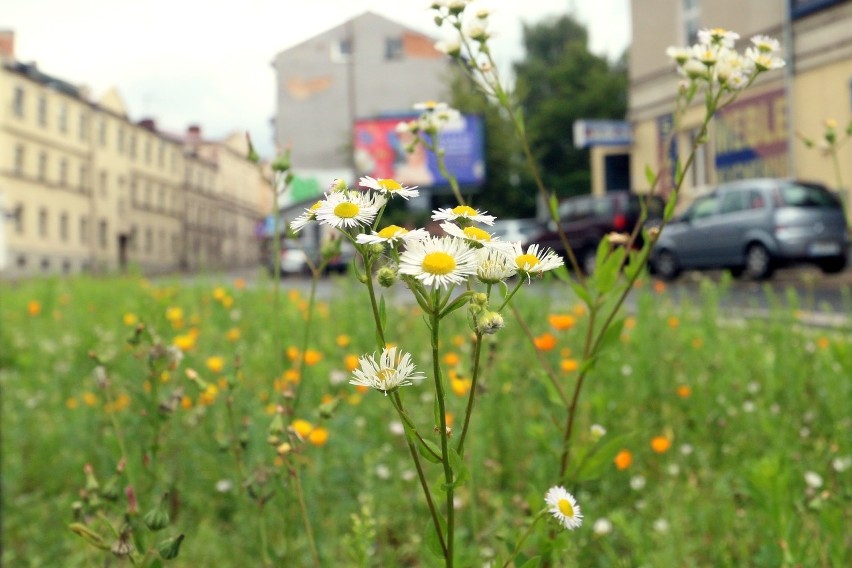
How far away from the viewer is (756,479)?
5.01 ft

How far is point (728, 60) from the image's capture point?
1.47 m

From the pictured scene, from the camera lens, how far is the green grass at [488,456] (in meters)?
1.55

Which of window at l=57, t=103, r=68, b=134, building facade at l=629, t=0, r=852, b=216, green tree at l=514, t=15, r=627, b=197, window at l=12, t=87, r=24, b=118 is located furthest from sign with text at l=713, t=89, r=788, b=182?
window at l=57, t=103, r=68, b=134

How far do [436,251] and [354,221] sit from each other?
0.09m

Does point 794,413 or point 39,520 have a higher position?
point 794,413

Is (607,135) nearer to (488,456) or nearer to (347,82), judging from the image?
(347,82)

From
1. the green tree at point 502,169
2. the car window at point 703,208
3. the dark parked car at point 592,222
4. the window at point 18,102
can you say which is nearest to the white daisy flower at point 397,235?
the car window at point 703,208

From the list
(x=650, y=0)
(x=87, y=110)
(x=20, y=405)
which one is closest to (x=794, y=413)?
(x=20, y=405)

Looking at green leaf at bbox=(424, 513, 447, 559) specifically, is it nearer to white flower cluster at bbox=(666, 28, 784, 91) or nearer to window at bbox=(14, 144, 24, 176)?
white flower cluster at bbox=(666, 28, 784, 91)

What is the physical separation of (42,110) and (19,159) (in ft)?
11.2

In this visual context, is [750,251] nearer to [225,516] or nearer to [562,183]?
[225,516]

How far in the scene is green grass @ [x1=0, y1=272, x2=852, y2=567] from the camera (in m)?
1.55

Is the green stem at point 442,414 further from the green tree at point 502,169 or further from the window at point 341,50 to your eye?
the window at point 341,50

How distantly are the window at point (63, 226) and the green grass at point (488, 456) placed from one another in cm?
3805
